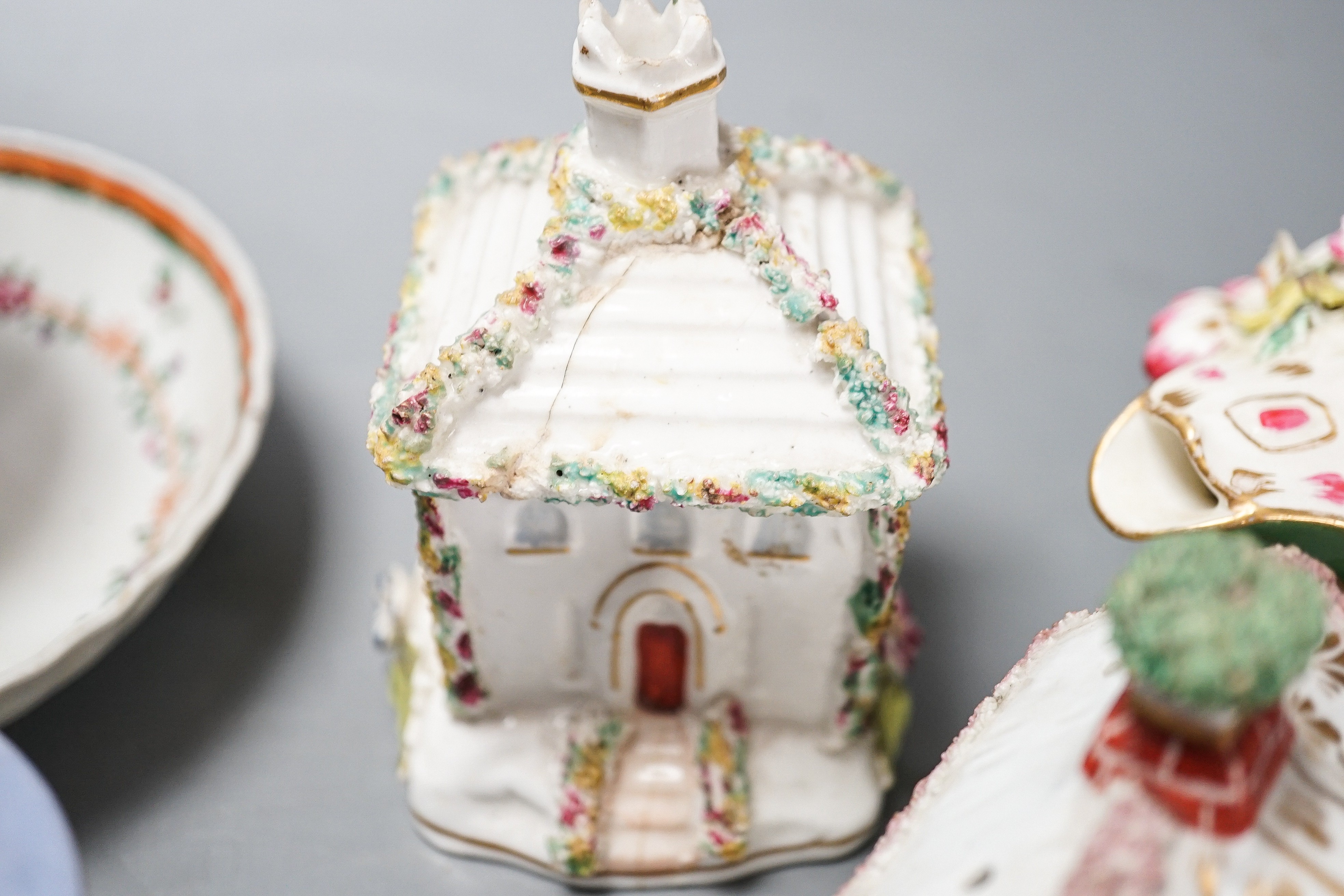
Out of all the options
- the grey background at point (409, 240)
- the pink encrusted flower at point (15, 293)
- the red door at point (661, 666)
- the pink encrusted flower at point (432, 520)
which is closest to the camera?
the pink encrusted flower at point (432, 520)

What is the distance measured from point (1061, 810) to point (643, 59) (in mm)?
496

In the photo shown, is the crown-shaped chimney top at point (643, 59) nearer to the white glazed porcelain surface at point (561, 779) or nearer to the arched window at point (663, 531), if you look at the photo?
the arched window at point (663, 531)

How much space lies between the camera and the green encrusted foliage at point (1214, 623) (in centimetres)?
52

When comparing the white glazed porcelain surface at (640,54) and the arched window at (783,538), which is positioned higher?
the white glazed porcelain surface at (640,54)

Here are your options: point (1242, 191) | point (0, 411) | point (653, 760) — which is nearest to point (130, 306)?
point (0, 411)

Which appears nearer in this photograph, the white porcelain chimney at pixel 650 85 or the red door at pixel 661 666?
the white porcelain chimney at pixel 650 85

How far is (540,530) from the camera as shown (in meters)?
1.02

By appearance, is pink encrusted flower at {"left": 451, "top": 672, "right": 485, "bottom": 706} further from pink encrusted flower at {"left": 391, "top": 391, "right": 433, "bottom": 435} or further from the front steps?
pink encrusted flower at {"left": 391, "top": 391, "right": 433, "bottom": 435}

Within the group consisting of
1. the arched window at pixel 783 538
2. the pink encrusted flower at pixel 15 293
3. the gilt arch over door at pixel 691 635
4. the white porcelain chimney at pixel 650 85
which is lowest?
the gilt arch over door at pixel 691 635

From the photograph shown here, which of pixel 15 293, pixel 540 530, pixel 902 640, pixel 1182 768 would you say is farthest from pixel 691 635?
pixel 15 293

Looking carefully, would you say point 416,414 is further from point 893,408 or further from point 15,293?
point 15,293

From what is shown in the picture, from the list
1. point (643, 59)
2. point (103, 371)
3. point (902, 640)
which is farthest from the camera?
point (103, 371)

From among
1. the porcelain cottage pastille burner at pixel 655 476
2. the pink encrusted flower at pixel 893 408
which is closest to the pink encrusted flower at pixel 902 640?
the porcelain cottage pastille burner at pixel 655 476

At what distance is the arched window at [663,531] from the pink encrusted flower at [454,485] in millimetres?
175
